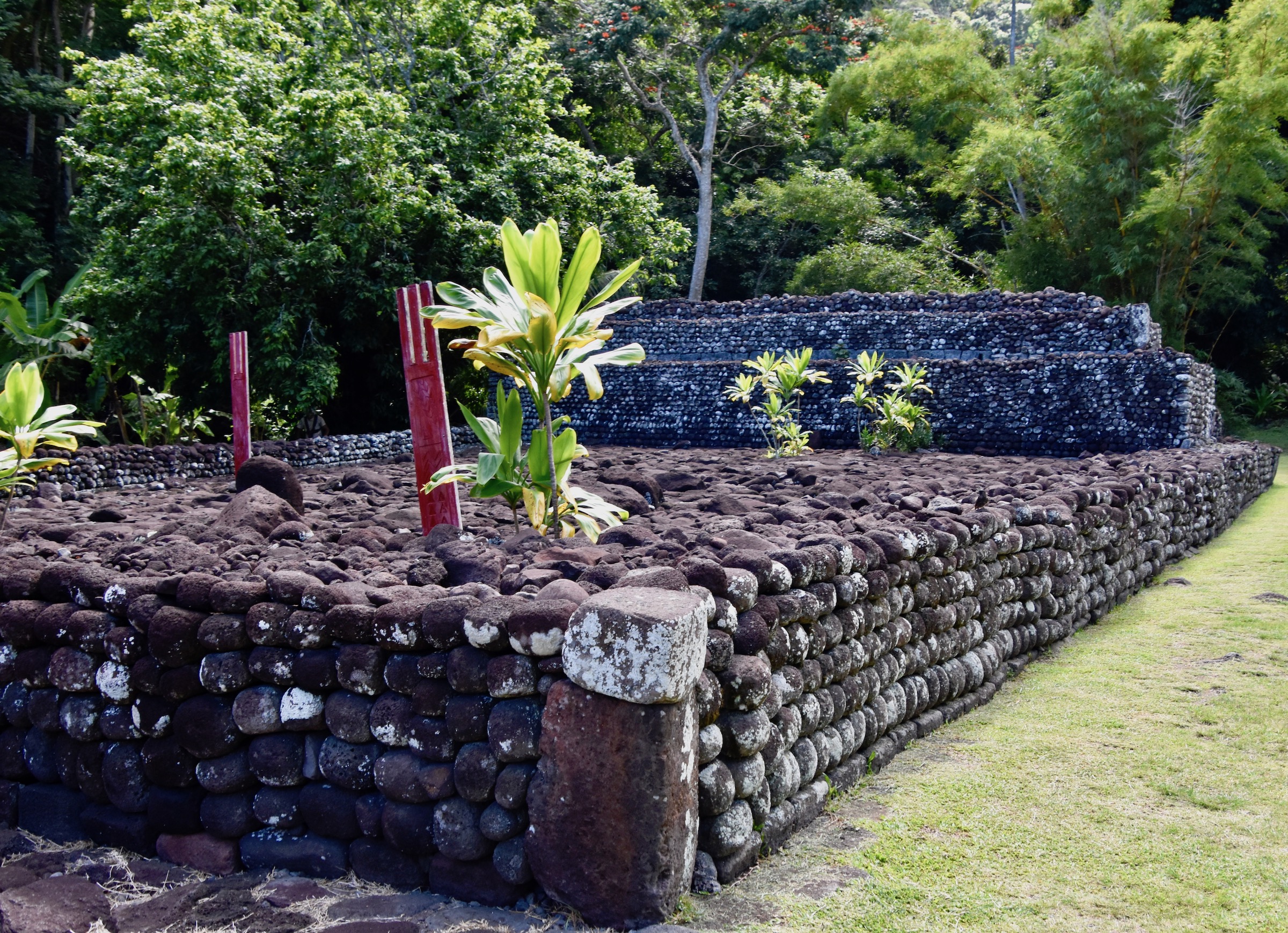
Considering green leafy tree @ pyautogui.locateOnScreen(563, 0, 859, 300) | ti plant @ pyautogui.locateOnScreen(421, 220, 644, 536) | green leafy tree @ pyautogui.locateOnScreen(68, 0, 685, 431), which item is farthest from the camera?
green leafy tree @ pyautogui.locateOnScreen(563, 0, 859, 300)

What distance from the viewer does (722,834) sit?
10.2 feet

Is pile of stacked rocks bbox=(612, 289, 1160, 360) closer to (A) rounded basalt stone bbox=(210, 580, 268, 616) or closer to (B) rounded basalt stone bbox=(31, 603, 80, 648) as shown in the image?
(A) rounded basalt stone bbox=(210, 580, 268, 616)

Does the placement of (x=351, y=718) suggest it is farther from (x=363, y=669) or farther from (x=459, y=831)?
(x=459, y=831)

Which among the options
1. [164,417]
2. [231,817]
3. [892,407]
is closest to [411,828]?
[231,817]

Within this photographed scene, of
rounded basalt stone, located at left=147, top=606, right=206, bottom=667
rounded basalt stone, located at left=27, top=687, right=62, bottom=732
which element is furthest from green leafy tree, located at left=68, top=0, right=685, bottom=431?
rounded basalt stone, located at left=147, top=606, right=206, bottom=667

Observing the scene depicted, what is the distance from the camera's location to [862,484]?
8.19 metres

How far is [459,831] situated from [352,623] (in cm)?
74

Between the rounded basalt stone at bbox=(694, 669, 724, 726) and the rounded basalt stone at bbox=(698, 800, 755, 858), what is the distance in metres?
0.29

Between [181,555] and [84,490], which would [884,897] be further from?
[84,490]

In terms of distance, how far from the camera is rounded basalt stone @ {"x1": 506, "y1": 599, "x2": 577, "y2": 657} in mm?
2900

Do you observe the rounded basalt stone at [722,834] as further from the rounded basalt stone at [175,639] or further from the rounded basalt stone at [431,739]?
the rounded basalt stone at [175,639]

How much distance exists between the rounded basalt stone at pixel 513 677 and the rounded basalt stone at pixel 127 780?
56.6 inches

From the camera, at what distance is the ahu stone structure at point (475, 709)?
2814 millimetres

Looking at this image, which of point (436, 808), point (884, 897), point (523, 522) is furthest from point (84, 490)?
point (884, 897)
